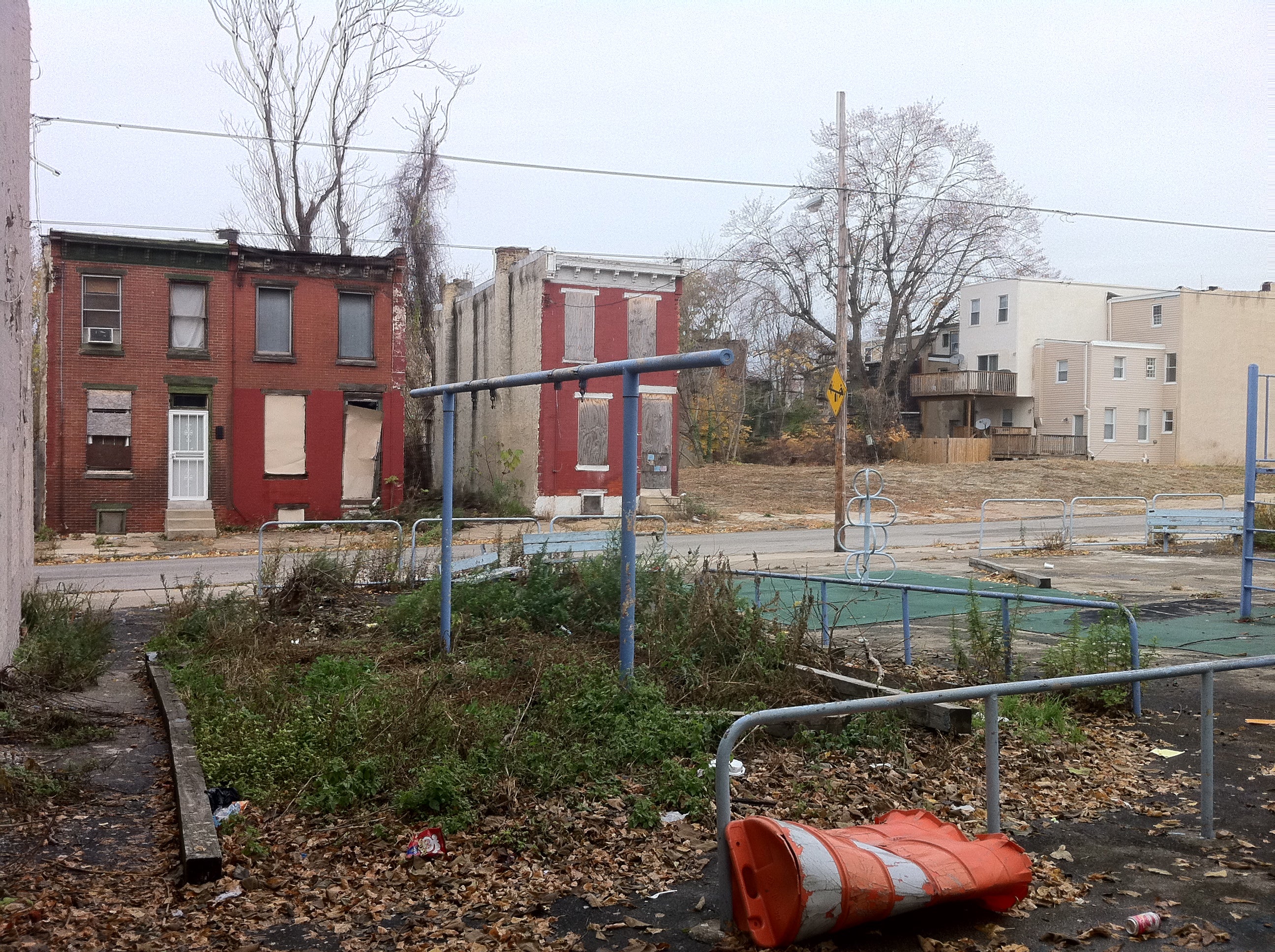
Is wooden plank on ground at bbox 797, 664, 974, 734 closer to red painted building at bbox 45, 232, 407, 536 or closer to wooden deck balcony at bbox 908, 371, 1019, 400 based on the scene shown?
red painted building at bbox 45, 232, 407, 536

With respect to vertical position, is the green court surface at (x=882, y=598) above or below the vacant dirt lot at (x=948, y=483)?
below

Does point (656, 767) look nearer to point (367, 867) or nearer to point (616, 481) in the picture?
point (367, 867)

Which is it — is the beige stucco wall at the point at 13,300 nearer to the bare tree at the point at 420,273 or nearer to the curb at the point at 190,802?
the curb at the point at 190,802

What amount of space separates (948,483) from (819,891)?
40106 mm

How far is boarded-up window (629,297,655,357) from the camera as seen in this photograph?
3359 centimetres

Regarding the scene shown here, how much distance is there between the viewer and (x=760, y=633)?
26.9 feet

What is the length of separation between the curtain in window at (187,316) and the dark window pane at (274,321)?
4.68 feet

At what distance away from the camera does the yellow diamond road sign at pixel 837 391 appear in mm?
24469

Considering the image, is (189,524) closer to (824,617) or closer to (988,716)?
(824,617)

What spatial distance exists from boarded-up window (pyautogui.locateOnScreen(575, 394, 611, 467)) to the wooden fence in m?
23.4

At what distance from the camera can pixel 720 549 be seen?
23.4m

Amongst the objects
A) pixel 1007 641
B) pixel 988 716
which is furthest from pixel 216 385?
pixel 988 716

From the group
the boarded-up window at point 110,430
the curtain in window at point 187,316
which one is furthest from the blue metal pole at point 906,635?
the curtain in window at point 187,316

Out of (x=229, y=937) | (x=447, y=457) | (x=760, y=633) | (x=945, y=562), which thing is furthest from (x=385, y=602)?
(x=945, y=562)
